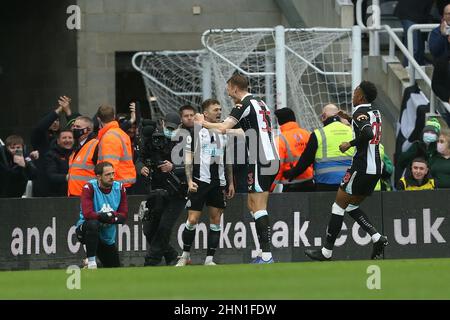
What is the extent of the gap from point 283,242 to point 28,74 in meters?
8.62

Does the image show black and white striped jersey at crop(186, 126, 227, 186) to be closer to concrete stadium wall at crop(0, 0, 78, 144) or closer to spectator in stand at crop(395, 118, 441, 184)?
spectator in stand at crop(395, 118, 441, 184)

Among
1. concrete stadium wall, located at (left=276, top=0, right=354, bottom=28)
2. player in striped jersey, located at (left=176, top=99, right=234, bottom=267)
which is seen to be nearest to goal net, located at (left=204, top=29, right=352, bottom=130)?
concrete stadium wall, located at (left=276, top=0, right=354, bottom=28)

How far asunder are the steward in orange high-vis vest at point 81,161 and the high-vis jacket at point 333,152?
2.69m

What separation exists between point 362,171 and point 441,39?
4.91m

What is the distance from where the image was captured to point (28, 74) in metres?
26.4

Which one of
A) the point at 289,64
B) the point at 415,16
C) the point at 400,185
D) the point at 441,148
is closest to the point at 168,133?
the point at 400,185

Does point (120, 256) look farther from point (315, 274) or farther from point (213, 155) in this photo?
point (315, 274)

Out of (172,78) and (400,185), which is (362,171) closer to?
(400,185)

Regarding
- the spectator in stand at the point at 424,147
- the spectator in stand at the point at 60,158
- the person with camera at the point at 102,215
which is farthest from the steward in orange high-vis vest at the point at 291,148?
the spectator in stand at the point at 60,158

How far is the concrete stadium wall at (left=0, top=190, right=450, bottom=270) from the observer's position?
18906mm

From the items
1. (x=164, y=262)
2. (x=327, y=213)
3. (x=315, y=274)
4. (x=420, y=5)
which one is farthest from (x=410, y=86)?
(x=315, y=274)

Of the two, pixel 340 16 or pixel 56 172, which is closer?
pixel 56 172

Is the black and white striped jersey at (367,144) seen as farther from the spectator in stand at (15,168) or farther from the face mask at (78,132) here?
the spectator in stand at (15,168)

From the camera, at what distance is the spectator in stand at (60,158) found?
1981 cm
